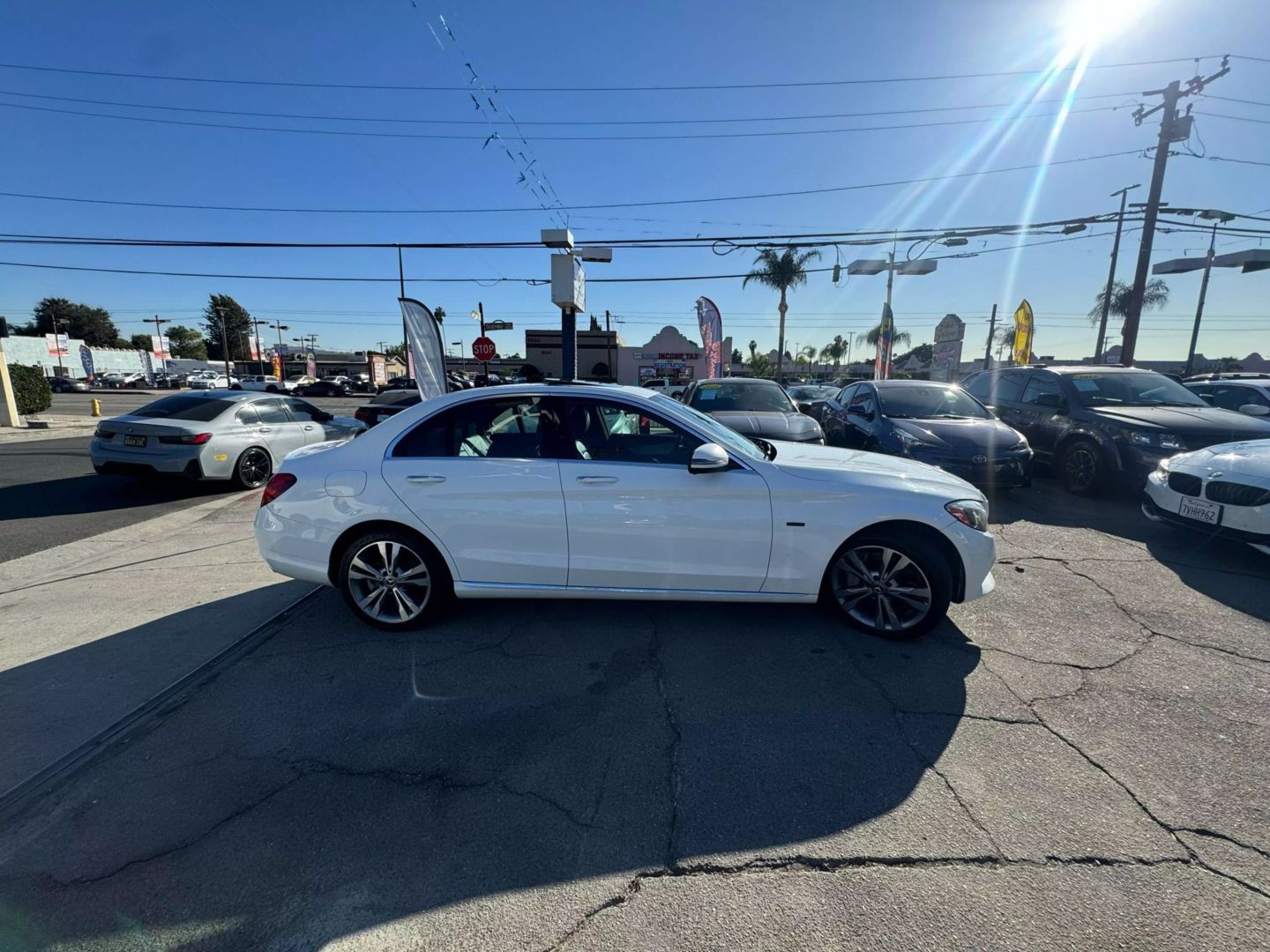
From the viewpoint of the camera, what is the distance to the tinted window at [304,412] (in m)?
8.82

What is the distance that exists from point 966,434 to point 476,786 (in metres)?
7.00

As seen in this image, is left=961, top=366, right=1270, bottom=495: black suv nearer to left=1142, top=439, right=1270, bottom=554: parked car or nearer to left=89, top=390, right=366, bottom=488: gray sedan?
left=1142, top=439, right=1270, bottom=554: parked car

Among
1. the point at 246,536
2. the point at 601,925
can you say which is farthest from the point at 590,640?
the point at 246,536

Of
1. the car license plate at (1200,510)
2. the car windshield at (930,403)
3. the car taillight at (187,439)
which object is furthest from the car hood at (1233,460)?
the car taillight at (187,439)

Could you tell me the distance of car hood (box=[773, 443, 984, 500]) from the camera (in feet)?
10.9

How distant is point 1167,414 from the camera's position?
6891mm

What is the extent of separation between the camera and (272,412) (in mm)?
8398

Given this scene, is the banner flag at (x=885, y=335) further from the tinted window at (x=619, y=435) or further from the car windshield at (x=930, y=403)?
the tinted window at (x=619, y=435)

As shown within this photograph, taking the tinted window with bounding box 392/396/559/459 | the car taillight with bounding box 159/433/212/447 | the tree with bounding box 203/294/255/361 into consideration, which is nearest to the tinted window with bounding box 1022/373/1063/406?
the tinted window with bounding box 392/396/559/459

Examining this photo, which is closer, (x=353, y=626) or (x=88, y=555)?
(x=353, y=626)

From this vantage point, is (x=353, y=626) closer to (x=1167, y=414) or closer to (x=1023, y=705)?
(x=1023, y=705)

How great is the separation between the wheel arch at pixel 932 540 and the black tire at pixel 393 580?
2528mm

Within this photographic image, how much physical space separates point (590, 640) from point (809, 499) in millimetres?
1633

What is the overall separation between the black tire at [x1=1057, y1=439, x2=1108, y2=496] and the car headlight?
5.36 metres
